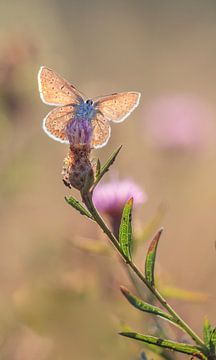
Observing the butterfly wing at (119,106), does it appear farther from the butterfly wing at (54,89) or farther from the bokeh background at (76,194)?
the bokeh background at (76,194)

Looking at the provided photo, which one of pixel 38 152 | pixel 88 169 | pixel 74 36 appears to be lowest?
pixel 88 169

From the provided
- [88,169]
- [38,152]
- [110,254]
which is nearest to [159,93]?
[38,152]

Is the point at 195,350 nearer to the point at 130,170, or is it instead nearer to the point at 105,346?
the point at 105,346

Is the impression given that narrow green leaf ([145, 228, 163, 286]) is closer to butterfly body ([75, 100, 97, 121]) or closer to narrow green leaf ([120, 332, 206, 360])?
narrow green leaf ([120, 332, 206, 360])

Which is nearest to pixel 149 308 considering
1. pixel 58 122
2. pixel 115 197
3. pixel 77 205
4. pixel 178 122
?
pixel 77 205

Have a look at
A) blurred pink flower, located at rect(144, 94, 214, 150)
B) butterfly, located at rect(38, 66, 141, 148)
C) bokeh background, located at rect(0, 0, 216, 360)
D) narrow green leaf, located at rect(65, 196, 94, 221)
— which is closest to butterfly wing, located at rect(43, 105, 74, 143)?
butterfly, located at rect(38, 66, 141, 148)
